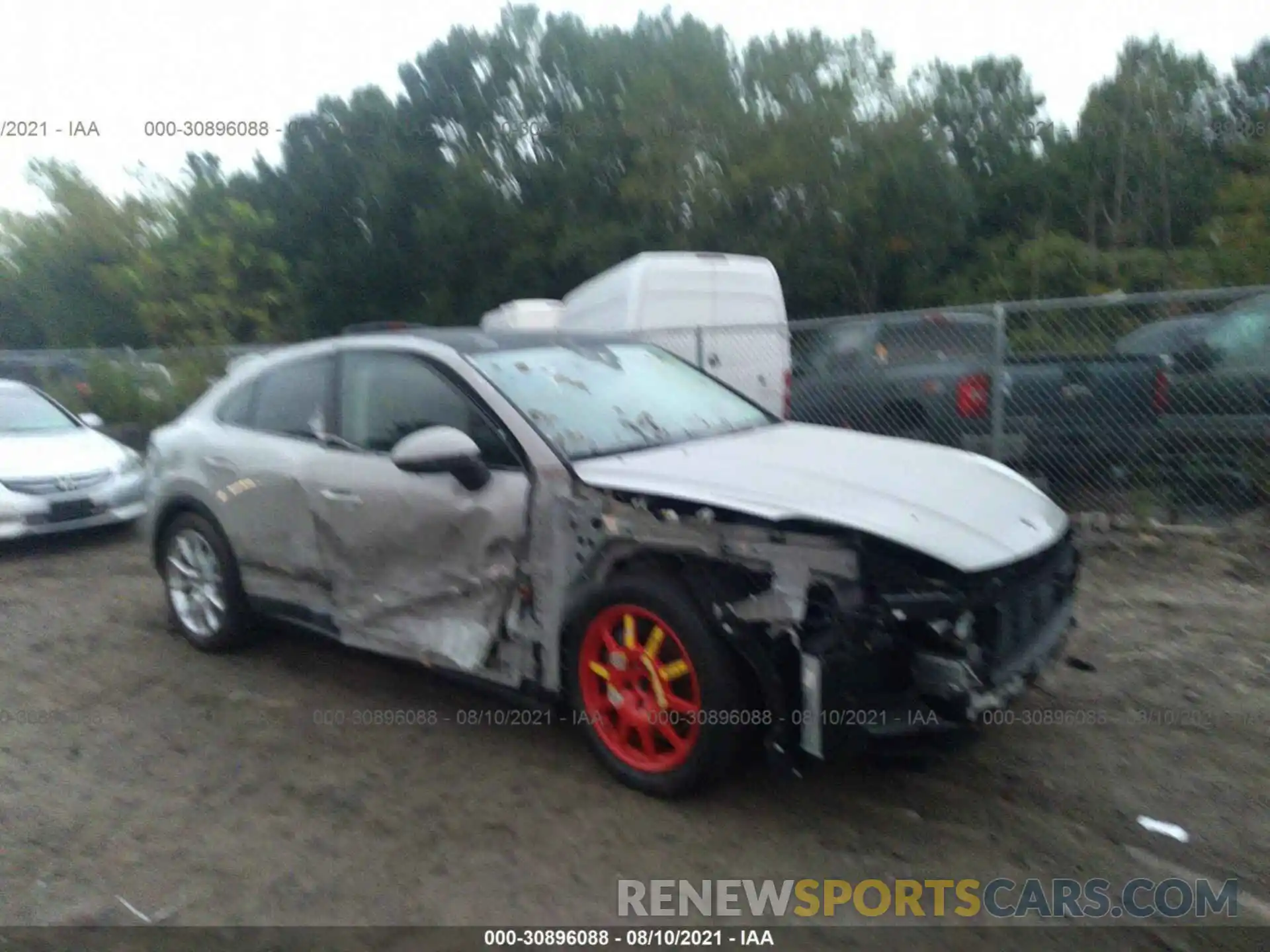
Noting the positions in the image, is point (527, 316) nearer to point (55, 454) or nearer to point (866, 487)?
point (55, 454)

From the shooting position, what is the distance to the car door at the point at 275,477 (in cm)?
488


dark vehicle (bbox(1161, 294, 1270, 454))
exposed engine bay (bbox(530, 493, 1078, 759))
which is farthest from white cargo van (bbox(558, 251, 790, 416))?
exposed engine bay (bbox(530, 493, 1078, 759))

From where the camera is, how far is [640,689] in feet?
12.2

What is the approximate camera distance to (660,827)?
11.8 feet

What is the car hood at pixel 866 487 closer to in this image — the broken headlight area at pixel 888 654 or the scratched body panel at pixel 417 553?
the broken headlight area at pixel 888 654

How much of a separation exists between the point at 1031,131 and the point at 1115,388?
77.6 ft

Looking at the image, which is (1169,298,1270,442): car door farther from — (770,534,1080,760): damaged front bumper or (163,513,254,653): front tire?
(163,513,254,653): front tire

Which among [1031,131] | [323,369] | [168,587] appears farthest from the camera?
[1031,131]

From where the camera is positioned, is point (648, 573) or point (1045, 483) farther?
point (1045, 483)

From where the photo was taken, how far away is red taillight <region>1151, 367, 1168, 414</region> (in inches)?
272

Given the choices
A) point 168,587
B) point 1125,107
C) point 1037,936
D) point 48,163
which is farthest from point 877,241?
point 48,163

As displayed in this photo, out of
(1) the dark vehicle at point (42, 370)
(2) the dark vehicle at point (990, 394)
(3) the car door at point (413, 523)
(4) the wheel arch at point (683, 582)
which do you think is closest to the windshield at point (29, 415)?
(3) the car door at point (413, 523)

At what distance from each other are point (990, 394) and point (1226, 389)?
56.2 inches

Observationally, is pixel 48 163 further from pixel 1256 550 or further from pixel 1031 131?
pixel 1256 550
